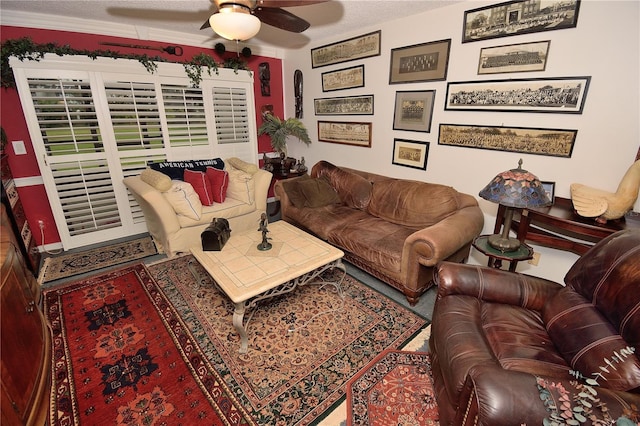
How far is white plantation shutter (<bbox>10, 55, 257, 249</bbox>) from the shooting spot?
300 centimetres

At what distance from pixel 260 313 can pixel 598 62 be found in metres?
3.03

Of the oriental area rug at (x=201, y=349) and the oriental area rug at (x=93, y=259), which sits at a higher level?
the oriental area rug at (x=93, y=259)

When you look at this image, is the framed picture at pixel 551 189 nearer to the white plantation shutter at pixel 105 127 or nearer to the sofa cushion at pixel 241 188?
the sofa cushion at pixel 241 188

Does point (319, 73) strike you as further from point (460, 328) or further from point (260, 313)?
point (460, 328)

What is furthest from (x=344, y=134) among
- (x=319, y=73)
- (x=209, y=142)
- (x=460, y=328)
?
(x=460, y=328)

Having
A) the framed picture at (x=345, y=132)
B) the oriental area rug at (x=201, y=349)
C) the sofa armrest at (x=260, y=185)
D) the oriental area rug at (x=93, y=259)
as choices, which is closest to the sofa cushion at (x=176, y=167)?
the sofa armrest at (x=260, y=185)

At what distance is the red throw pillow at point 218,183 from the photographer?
347cm

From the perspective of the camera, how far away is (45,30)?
2986mm

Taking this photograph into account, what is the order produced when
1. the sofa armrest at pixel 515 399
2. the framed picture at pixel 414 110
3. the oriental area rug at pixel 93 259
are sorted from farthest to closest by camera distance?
1. the framed picture at pixel 414 110
2. the oriental area rug at pixel 93 259
3. the sofa armrest at pixel 515 399

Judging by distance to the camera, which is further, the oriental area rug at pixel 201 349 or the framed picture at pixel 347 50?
the framed picture at pixel 347 50

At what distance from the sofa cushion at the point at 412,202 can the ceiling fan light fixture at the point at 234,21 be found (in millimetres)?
2061

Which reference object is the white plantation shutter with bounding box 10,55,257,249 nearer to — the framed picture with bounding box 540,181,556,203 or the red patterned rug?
the red patterned rug

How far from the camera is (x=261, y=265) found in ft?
7.10

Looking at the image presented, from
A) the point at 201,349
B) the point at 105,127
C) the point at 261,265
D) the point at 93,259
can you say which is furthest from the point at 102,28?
the point at 201,349
